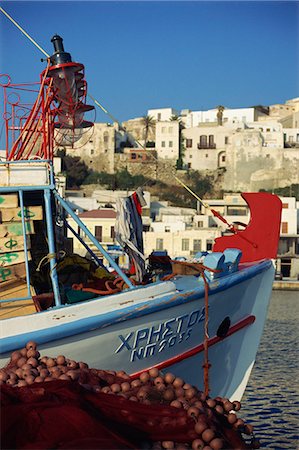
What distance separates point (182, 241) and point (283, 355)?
21.5m

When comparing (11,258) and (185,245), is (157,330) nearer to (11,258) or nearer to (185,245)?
(11,258)

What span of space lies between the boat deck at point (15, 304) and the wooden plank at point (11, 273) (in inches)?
2.1

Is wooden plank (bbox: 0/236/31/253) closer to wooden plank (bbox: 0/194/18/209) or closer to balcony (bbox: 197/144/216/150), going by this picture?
wooden plank (bbox: 0/194/18/209)

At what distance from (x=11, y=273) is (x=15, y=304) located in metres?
0.36

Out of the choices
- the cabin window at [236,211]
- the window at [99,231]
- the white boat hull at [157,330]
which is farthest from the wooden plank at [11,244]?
the cabin window at [236,211]

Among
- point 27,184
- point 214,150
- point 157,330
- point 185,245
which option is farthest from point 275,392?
point 214,150

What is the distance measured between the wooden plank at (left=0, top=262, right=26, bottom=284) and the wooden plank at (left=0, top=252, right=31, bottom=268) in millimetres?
41

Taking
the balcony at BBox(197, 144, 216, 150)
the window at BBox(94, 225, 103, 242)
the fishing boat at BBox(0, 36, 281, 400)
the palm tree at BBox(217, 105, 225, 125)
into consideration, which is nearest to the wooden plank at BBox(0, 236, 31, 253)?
the fishing boat at BBox(0, 36, 281, 400)

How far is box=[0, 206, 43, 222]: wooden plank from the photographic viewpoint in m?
7.67

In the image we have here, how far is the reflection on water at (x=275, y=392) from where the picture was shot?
39.0 feet

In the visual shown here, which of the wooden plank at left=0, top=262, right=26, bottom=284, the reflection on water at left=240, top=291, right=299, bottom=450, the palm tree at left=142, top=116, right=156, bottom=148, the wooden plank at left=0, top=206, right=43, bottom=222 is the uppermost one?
the palm tree at left=142, top=116, right=156, bottom=148

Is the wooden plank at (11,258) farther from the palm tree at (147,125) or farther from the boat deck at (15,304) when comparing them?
the palm tree at (147,125)

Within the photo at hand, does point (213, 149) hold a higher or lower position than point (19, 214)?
higher

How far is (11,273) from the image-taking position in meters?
7.77
